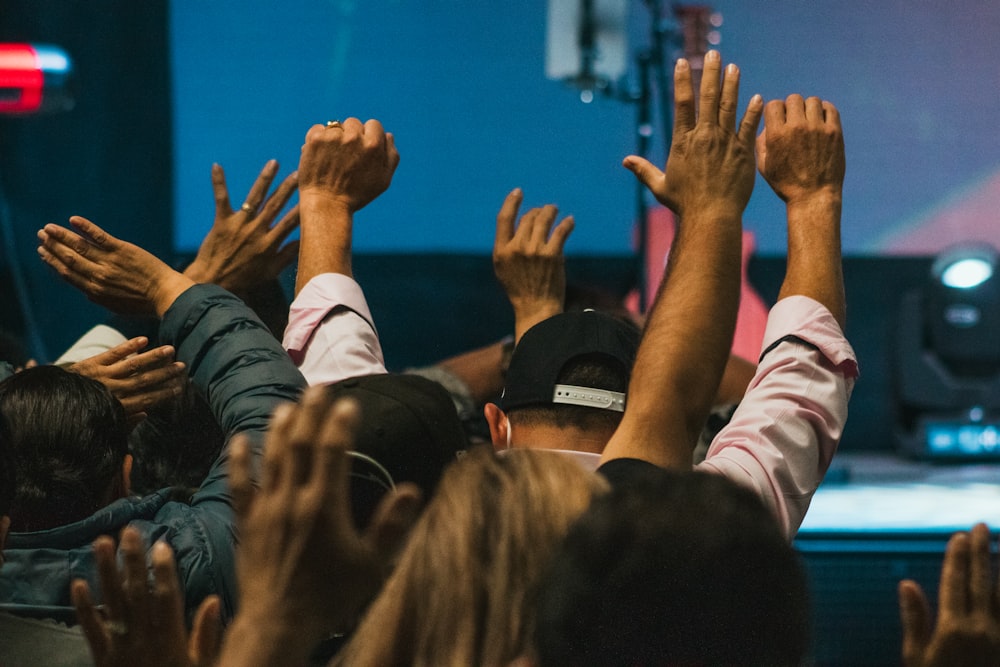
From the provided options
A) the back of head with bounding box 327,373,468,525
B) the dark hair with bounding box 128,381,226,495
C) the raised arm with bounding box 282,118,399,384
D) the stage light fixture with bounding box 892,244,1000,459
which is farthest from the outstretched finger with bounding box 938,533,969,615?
the stage light fixture with bounding box 892,244,1000,459

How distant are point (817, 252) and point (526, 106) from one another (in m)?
3.58

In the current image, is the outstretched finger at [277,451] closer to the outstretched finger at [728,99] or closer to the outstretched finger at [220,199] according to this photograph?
the outstretched finger at [728,99]

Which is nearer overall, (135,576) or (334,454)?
(334,454)

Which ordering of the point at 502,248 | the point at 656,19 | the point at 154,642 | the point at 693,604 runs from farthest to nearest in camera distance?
the point at 656,19, the point at 502,248, the point at 154,642, the point at 693,604

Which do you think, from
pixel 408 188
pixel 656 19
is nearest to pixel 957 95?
pixel 656 19

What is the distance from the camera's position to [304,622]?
64cm

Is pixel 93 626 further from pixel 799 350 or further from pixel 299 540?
pixel 799 350

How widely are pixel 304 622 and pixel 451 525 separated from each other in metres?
0.10

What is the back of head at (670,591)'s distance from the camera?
63 cm

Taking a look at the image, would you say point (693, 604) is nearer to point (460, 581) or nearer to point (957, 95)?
point (460, 581)

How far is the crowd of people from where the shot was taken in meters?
0.63

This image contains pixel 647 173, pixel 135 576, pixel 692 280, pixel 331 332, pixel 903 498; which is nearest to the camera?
pixel 135 576

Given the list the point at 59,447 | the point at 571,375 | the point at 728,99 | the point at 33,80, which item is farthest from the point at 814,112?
the point at 33,80

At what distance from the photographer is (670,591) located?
63 cm
